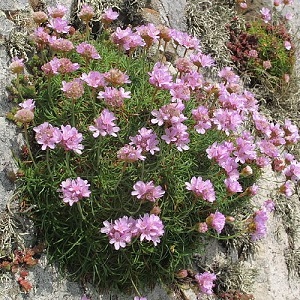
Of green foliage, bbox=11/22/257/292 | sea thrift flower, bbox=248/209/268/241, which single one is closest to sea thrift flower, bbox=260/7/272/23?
green foliage, bbox=11/22/257/292

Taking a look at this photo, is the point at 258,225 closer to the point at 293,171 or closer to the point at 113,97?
the point at 293,171

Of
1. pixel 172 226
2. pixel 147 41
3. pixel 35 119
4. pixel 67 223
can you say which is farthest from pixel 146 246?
pixel 147 41

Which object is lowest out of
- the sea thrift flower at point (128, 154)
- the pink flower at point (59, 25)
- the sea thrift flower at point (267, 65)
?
the sea thrift flower at point (267, 65)

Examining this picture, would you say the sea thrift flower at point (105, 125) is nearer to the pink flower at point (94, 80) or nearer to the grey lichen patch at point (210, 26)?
the pink flower at point (94, 80)

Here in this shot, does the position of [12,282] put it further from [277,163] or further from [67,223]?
[277,163]

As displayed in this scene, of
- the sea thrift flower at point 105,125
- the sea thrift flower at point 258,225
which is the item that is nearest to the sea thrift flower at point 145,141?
the sea thrift flower at point 105,125

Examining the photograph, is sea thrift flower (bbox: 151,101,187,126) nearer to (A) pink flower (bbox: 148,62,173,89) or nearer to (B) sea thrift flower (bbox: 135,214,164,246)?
(A) pink flower (bbox: 148,62,173,89)

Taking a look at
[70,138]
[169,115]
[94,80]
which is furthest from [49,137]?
[169,115]
